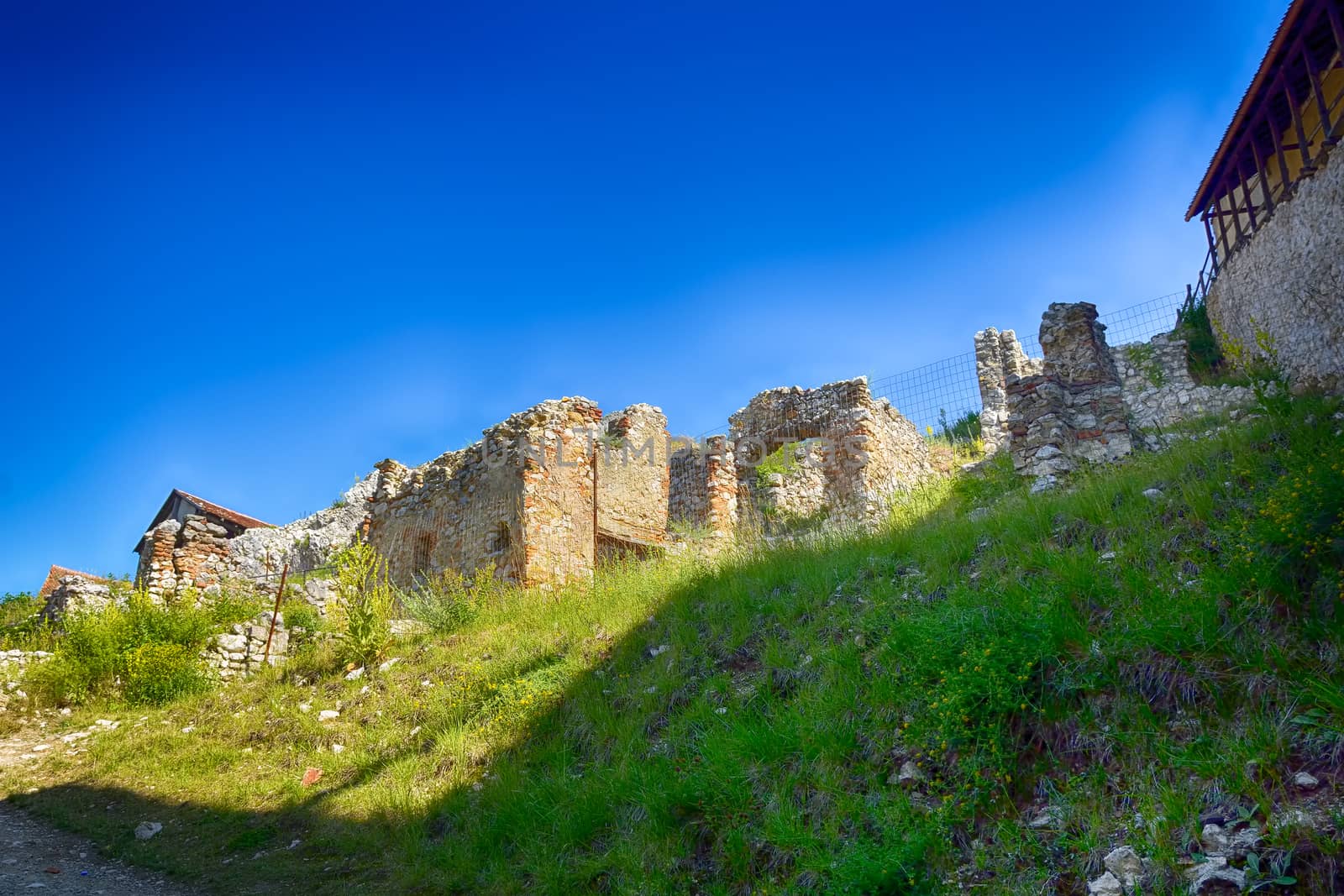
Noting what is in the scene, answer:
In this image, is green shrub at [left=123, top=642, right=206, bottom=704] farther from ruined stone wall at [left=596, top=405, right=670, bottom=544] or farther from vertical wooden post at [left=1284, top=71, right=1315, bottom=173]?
vertical wooden post at [left=1284, top=71, right=1315, bottom=173]

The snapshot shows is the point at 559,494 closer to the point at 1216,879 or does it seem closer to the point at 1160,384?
the point at 1216,879

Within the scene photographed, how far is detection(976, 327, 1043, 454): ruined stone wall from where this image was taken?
1766 cm

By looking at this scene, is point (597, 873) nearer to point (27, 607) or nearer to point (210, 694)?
point (210, 694)

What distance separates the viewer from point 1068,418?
9875mm

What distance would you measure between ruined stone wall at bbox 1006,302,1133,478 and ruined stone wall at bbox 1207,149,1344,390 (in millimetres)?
1533

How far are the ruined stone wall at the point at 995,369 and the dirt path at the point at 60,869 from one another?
1639cm

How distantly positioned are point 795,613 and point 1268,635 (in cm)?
337

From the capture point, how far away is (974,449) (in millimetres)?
17172

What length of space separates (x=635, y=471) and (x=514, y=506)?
25.5 ft

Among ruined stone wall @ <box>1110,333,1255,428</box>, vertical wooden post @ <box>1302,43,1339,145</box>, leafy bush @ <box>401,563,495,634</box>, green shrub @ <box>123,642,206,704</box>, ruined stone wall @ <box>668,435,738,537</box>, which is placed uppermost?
vertical wooden post @ <box>1302,43,1339,145</box>

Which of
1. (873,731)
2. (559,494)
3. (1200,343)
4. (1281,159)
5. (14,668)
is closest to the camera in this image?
(873,731)

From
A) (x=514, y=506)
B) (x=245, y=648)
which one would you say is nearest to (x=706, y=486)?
(x=514, y=506)

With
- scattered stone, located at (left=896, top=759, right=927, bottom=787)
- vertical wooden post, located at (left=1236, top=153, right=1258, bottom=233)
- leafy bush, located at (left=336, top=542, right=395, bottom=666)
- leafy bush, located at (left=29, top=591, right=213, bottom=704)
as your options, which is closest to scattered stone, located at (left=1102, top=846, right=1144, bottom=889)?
scattered stone, located at (left=896, top=759, right=927, bottom=787)

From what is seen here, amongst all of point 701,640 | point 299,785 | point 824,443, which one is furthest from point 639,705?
point 824,443
